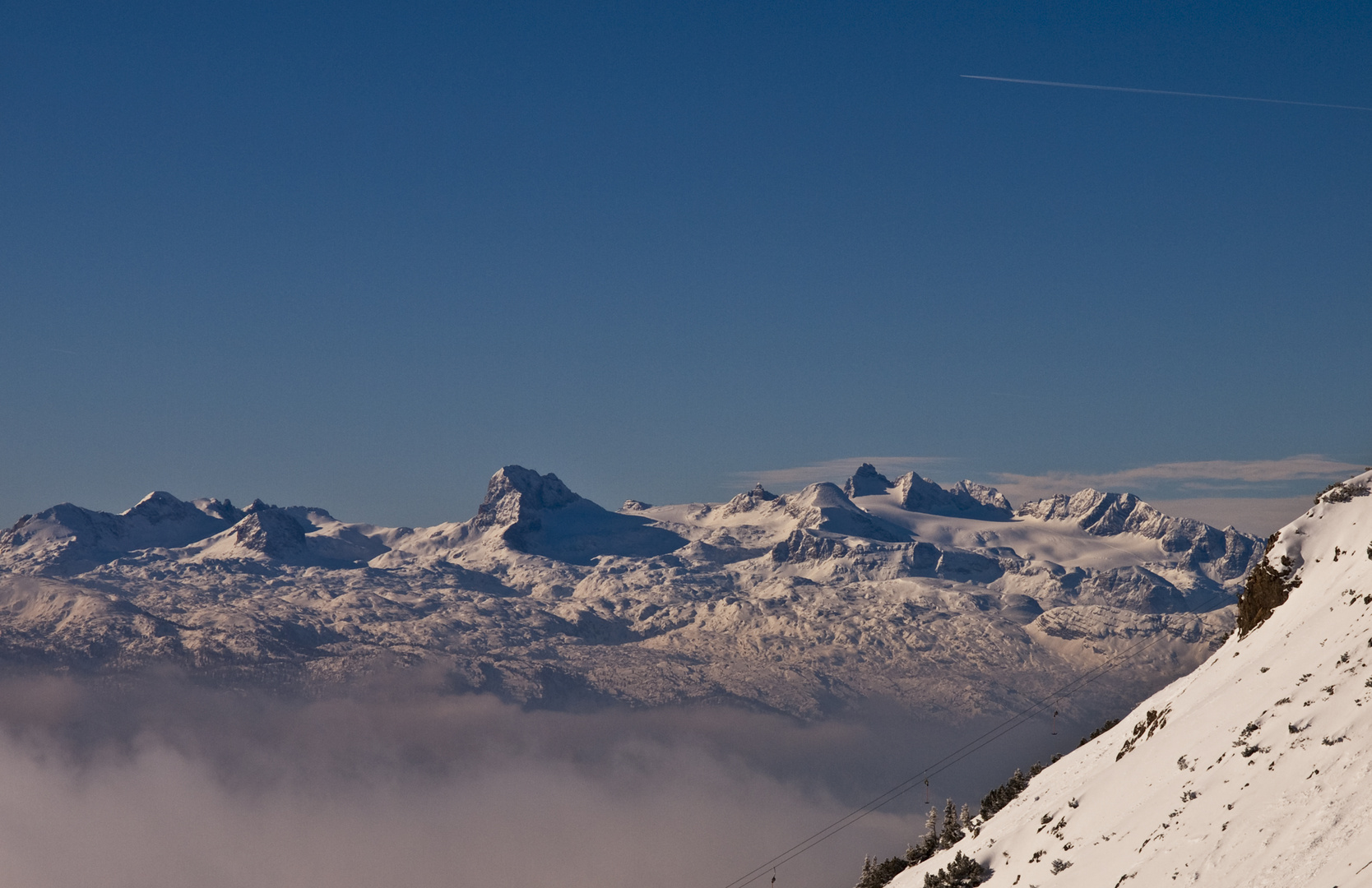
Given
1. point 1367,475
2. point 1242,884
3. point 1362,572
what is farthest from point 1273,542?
point 1242,884

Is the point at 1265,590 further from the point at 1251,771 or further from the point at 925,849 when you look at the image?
the point at 925,849

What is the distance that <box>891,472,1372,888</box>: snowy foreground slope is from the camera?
47812mm

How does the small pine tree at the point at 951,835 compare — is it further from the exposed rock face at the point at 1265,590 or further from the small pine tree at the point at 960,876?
the exposed rock face at the point at 1265,590

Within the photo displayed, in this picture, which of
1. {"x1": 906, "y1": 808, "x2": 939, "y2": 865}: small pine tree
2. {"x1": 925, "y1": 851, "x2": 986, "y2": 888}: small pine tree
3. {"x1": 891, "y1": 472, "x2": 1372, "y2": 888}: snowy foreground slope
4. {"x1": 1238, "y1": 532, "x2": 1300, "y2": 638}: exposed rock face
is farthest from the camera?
{"x1": 906, "y1": 808, "x2": 939, "y2": 865}: small pine tree

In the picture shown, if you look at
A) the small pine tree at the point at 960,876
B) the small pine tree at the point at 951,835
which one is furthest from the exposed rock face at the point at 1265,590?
the small pine tree at the point at 960,876

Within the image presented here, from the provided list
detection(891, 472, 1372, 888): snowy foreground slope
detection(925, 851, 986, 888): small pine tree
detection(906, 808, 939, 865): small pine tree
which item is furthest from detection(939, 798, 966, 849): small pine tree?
detection(925, 851, 986, 888): small pine tree

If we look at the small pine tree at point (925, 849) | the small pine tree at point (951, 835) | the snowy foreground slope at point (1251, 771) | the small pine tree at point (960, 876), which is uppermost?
the snowy foreground slope at point (1251, 771)

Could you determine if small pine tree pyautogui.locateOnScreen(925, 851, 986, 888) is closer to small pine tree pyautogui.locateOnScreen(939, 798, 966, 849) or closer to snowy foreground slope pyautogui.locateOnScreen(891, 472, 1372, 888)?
snowy foreground slope pyautogui.locateOnScreen(891, 472, 1372, 888)

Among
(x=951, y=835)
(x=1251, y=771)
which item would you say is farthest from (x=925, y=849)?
(x=1251, y=771)

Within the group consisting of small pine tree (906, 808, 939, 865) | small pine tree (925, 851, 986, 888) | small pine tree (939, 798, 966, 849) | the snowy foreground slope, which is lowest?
small pine tree (906, 808, 939, 865)

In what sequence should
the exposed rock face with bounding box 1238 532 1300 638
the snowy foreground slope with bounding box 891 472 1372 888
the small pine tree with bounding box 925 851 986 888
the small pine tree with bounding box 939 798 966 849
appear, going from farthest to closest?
the small pine tree with bounding box 939 798 966 849 < the exposed rock face with bounding box 1238 532 1300 638 < the small pine tree with bounding box 925 851 986 888 < the snowy foreground slope with bounding box 891 472 1372 888

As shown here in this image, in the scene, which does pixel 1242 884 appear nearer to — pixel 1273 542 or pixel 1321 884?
pixel 1321 884

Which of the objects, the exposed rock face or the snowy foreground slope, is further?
the exposed rock face

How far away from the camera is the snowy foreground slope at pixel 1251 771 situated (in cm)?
4781
